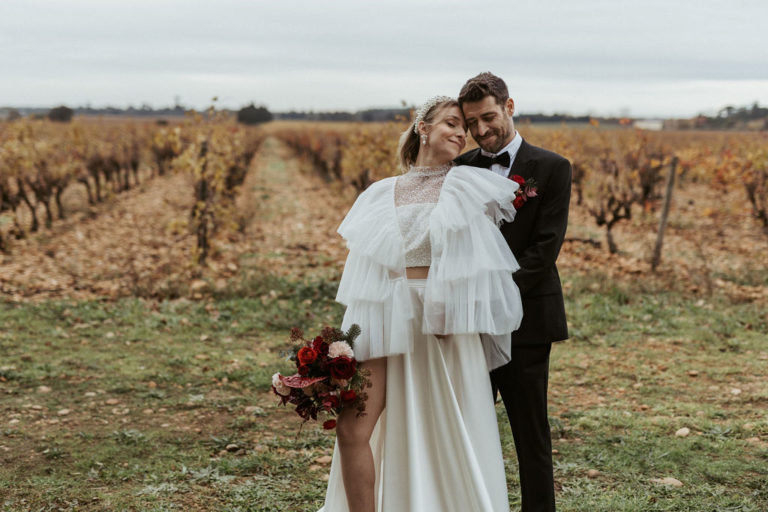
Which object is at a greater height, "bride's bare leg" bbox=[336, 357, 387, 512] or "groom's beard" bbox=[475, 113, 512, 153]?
"groom's beard" bbox=[475, 113, 512, 153]

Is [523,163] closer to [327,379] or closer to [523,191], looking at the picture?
[523,191]

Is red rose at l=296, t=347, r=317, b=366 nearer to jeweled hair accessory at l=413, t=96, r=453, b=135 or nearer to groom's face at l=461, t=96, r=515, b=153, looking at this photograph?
jeweled hair accessory at l=413, t=96, r=453, b=135

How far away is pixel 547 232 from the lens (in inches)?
113

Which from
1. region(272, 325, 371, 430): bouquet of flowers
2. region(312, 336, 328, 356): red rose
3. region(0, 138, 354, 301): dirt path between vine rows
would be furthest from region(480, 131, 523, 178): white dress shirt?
region(0, 138, 354, 301): dirt path between vine rows

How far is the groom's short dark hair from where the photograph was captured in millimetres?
2787

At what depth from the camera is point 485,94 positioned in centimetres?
278

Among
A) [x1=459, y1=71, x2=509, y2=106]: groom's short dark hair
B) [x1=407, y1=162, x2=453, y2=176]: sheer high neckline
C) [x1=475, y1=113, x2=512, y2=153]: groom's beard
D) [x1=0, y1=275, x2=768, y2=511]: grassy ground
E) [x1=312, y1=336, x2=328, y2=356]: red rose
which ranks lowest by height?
[x1=0, y1=275, x2=768, y2=511]: grassy ground

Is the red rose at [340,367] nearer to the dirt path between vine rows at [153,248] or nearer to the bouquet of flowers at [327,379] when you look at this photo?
the bouquet of flowers at [327,379]

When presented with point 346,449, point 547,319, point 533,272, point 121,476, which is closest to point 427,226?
point 533,272

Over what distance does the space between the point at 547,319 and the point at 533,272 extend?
24 cm

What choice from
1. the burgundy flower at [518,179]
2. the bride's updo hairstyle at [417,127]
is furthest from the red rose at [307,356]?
the burgundy flower at [518,179]

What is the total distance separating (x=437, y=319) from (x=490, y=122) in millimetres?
860

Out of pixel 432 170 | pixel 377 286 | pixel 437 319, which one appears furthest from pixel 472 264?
pixel 432 170

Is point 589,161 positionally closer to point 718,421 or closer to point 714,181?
point 714,181
